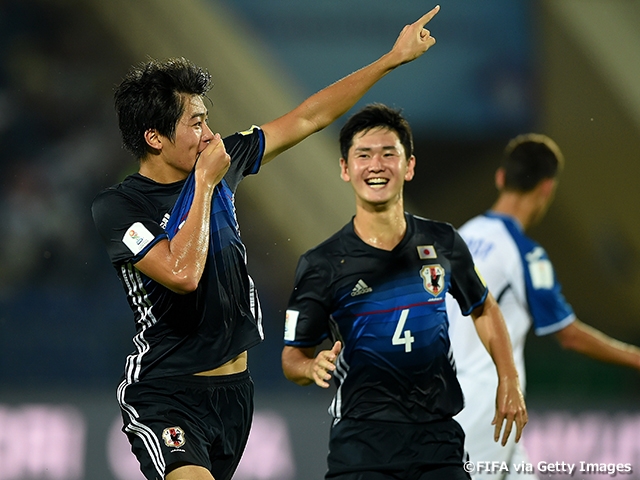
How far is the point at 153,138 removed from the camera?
3.47 m

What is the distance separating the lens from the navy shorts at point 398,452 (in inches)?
143

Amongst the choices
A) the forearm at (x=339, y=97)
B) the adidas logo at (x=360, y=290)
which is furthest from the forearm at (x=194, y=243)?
the adidas logo at (x=360, y=290)

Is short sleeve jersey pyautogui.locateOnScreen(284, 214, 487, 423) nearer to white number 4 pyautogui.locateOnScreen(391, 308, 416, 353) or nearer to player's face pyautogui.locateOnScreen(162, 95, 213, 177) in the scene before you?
white number 4 pyautogui.locateOnScreen(391, 308, 416, 353)

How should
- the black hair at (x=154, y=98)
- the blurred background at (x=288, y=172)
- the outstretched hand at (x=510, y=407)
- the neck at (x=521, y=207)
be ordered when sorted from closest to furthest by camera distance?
the black hair at (x=154, y=98) < the outstretched hand at (x=510, y=407) < the neck at (x=521, y=207) < the blurred background at (x=288, y=172)

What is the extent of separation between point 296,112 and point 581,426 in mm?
4075

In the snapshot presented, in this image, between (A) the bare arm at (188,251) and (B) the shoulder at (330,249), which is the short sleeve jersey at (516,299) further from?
(A) the bare arm at (188,251)

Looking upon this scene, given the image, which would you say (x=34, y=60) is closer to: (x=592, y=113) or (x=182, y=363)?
(x=592, y=113)

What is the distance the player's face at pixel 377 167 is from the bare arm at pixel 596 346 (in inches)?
59.9

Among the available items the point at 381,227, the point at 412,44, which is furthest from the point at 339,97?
the point at 381,227

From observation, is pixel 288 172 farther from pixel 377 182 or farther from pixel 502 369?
pixel 502 369

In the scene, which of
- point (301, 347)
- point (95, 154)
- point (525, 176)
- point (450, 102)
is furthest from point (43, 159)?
point (301, 347)

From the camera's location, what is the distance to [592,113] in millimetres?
10500

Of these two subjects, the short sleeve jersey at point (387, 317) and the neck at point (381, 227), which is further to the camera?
the neck at point (381, 227)

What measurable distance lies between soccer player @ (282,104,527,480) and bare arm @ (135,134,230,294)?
678 mm
